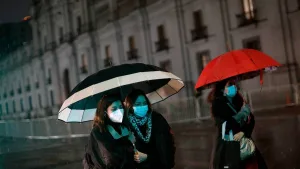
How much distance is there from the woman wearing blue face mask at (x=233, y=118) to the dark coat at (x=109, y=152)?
3.65ft

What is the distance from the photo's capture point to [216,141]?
349 cm

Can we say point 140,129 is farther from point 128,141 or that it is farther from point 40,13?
point 40,13

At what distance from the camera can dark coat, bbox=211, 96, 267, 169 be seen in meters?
3.34

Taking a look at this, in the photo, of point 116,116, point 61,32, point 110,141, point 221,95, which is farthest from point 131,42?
point 110,141

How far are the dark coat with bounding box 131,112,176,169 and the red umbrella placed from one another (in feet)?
3.28

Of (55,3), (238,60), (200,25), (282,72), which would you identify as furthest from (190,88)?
(55,3)

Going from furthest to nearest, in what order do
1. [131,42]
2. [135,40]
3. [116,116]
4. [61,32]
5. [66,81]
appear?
[61,32] < [66,81] < [131,42] < [135,40] < [116,116]

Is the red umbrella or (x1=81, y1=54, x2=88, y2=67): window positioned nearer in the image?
the red umbrella

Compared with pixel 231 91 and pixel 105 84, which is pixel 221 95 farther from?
pixel 105 84

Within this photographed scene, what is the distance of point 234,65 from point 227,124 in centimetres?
70

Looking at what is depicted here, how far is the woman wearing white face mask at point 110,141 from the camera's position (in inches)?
101

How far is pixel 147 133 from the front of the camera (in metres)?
2.87

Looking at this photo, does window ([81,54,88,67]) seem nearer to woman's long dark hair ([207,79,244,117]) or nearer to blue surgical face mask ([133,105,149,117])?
woman's long dark hair ([207,79,244,117])

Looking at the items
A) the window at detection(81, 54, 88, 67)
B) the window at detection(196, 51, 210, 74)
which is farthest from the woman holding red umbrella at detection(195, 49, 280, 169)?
the window at detection(81, 54, 88, 67)
